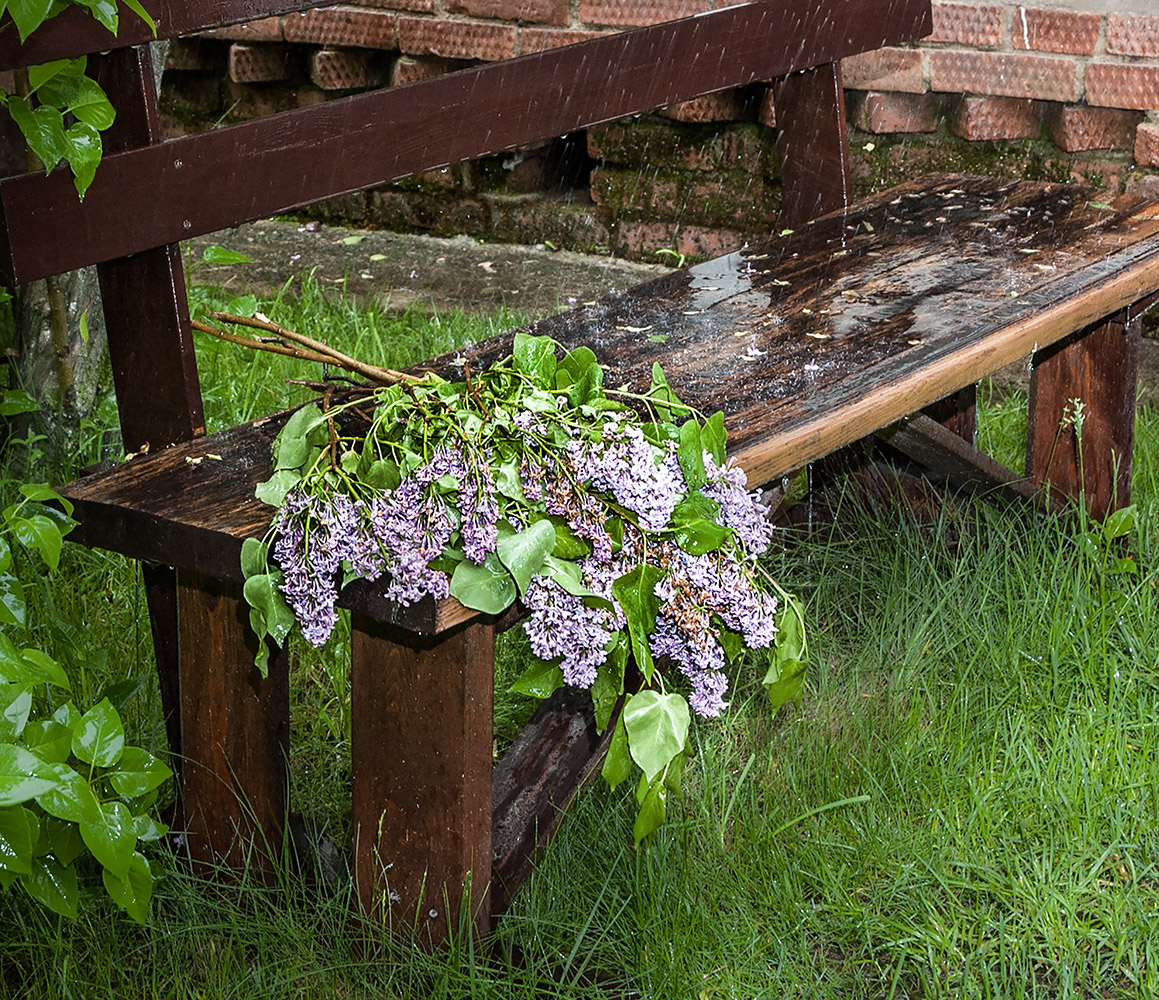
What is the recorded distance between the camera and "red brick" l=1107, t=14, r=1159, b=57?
10.7 feet

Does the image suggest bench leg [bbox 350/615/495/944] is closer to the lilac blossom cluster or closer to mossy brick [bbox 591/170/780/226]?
the lilac blossom cluster

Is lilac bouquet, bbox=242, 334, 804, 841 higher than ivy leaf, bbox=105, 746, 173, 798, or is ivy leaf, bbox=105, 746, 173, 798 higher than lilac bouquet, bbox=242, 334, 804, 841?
lilac bouquet, bbox=242, 334, 804, 841

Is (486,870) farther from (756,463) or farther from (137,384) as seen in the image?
(137,384)

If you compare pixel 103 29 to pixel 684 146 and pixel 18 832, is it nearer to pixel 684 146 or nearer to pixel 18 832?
pixel 18 832

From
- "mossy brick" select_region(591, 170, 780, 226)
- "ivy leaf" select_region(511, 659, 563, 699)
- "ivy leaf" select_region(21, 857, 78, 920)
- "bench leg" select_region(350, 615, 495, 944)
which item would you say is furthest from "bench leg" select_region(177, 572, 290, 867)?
"mossy brick" select_region(591, 170, 780, 226)

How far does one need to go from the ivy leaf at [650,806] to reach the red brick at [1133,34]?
2.53m

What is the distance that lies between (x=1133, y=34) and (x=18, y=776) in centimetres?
297

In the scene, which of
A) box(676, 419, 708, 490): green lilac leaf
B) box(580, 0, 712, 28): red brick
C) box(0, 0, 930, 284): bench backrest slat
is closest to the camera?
box(676, 419, 708, 490): green lilac leaf

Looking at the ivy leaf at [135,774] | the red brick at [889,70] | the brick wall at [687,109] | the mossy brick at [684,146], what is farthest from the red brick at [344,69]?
the ivy leaf at [135,774]

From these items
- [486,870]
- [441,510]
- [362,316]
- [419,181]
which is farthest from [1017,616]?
[419,181]

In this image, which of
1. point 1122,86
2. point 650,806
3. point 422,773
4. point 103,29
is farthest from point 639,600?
point 1122,86

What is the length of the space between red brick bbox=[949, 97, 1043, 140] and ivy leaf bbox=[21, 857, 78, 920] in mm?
2768

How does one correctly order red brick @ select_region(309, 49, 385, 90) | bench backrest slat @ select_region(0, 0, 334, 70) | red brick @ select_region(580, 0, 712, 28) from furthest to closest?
red brick @ select_region(309, 49, 385, 90) → red brick @ select_region(580, 0, 712, 28) → bench backrest slat @ select_region(0, 0, 334, 70)

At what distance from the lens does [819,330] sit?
210cm
